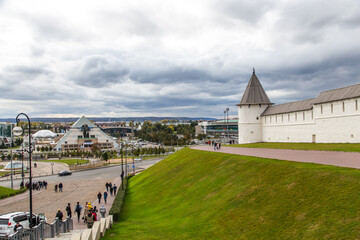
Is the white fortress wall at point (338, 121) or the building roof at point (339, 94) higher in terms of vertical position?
the building roof at point (339, 94)

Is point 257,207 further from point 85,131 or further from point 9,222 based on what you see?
point 85,131

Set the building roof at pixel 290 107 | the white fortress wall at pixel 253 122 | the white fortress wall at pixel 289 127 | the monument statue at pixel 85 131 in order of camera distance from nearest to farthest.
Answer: the white fortress wall at pixel 289 127, the building roof at pixel 290 107, the white fortress wall at pixel 253 122, the monument statue at pixel 85 131

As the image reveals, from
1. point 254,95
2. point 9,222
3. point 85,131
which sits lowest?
point 9,222

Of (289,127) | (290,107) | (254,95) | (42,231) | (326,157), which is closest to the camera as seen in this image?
(42,231)

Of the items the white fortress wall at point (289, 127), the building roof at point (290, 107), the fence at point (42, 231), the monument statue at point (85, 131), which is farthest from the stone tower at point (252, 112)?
the monument statue at point (85, 131)

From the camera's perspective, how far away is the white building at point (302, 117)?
2627 centimetres

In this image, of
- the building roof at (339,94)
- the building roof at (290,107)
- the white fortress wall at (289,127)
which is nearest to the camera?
the building roof at (339,94)

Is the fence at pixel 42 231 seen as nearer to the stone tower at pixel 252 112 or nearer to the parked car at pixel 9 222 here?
the parked car at pixel 9 222

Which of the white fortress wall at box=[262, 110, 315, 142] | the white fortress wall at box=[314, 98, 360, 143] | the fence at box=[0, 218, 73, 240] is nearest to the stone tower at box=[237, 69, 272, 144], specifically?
the white fortress wall at box=[262, 110, 315, 142]

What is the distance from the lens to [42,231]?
39.7ft

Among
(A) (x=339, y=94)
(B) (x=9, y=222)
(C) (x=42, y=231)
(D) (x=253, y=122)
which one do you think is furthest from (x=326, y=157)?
(D) (x=253, y=122)

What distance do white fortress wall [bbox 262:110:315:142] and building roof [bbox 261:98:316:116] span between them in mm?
465

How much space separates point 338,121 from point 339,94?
2.70 metres

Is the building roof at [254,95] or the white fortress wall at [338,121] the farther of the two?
the building roof at [254,95]
